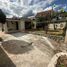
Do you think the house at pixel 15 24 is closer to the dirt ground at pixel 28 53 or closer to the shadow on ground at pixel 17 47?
the dirt ground at pixel 28 53

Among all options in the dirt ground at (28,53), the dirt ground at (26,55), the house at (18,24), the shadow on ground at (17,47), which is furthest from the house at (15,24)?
the shadow on ground at (17,47)

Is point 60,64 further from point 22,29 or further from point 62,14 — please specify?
point 62,14

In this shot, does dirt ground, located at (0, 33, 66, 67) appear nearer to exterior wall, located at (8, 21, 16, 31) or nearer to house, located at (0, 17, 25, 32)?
house, located at (0, 17, 25, 32)

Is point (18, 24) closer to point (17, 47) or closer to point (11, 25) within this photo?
point (11, 25)

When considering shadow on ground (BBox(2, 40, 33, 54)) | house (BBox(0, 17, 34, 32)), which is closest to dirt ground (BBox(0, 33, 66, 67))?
shadow on ground (BBox(2, 40, 33, 54))

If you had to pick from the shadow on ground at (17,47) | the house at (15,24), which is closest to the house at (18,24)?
the house at (15,24)

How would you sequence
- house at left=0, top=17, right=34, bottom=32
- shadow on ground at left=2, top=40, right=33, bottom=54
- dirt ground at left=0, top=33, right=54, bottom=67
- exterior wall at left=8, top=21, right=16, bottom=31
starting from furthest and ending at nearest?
exterior wall at left=8, top=21, right=16, bottom=31 < house at left=0, top=17, right=34, bottom=32 < shadow on ground at left=2, top=40, right=33, bottom=54 < dirt ground at left=0, top=33, right=54, bottom=67

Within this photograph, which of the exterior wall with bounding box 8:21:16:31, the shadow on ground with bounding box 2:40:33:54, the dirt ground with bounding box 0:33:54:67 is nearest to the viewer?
the dirt ground with bounding box 0:33:54:67

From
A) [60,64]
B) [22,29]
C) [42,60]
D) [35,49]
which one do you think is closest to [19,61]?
[42,60]

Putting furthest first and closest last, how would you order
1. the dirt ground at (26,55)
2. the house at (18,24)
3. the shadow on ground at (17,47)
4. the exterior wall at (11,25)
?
the exterior wall at (11,25) → the house at (18,24) → the shadow on ground at (17,47) → the dirt ground at (26,55)

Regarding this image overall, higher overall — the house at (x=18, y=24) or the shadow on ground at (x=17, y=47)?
the house at (x=18, y=24)

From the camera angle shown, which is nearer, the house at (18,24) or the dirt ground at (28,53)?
the dirt ground at (28,53)

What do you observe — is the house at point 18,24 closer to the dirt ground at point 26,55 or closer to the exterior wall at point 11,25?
the exterior wall at point 11,25

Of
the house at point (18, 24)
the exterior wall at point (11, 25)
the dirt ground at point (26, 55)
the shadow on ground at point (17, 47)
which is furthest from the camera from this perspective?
the exterior wall at point (11, 25)
